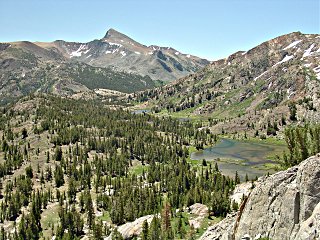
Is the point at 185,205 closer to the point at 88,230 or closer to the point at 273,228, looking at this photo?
the point at 88,230

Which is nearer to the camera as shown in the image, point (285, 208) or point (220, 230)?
point (285, 208)

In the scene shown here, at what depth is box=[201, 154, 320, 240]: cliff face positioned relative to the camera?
51.3 m

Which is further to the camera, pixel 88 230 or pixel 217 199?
pixel 88 230

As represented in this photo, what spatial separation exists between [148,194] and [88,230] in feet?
112

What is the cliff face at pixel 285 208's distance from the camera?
168 ft

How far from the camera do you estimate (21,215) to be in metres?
193

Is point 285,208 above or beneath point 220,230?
above

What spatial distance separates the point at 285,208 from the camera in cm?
5538

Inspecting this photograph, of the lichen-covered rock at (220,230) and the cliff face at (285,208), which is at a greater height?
the cliff face at (285,208)

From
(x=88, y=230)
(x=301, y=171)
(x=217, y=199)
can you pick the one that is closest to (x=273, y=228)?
(x=301, y=171)

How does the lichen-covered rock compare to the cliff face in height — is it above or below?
below

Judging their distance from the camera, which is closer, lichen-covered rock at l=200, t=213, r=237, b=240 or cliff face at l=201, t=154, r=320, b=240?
cliff face at l=201, t=154, r=320, b=240

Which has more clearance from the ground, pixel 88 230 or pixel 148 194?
pixel 148 194

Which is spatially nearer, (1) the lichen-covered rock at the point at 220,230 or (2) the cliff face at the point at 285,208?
(2) the cliff face at the point at 285,208
